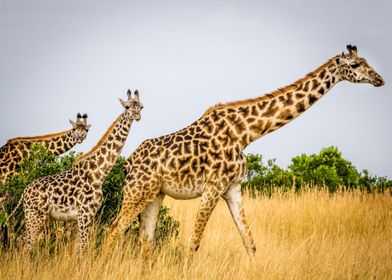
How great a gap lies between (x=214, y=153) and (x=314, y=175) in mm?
12295

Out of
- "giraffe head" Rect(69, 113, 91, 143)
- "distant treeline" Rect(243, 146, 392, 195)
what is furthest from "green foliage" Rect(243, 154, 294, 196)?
"giraffe head" Rect(69, 113, 91, 143)

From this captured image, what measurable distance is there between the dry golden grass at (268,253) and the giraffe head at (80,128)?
2531 millimetres

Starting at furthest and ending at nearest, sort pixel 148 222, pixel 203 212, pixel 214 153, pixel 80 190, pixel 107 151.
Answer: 1. pixel 107 151
2. pixel 148 222
3. pixel 80 190
4. pixel 214 153
5. pixel 203 212

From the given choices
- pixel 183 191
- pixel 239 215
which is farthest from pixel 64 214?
pixel 239 215

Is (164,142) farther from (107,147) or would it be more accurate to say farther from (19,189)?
(19,189)

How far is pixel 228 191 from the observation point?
322 inches

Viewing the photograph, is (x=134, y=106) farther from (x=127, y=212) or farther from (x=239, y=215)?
(x=239, y=215)

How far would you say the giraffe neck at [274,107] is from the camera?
8359mm

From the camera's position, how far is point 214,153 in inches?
318

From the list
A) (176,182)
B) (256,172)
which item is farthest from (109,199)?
(256,172)

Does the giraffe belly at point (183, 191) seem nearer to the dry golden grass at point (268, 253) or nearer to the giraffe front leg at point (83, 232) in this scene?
the dry golden grass at point (268, 253)

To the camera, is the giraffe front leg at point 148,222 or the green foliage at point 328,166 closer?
the giraffe front leg at point 148,222

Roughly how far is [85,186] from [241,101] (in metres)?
2.65

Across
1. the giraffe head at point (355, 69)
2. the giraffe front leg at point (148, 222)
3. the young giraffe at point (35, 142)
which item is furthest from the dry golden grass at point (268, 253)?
the young giraffe at point (35, 142)
